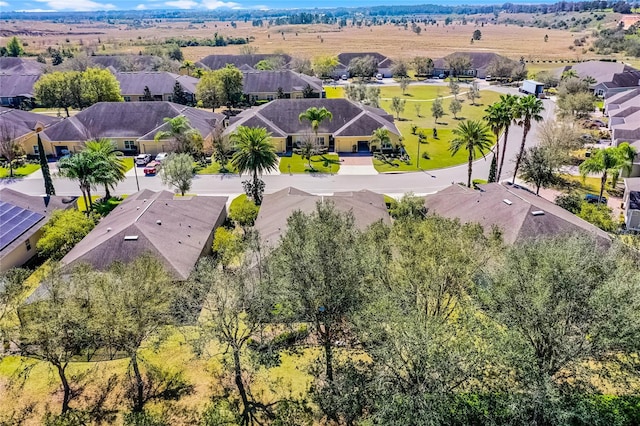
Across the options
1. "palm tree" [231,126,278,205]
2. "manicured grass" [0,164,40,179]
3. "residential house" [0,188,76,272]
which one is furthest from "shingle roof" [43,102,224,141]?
"residential house" [0,188,76,272]

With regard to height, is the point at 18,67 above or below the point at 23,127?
above

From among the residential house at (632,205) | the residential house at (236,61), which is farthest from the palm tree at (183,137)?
the residential house at (236,61)

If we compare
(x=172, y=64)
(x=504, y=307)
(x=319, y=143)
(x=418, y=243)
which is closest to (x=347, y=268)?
(x=418, y=243)

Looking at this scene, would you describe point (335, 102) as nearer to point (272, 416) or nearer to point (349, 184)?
point (349, 184)

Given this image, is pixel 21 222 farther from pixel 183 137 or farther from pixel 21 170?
pixel 183 137

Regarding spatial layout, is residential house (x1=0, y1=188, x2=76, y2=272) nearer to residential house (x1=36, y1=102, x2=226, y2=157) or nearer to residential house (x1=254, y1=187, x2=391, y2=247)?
residential house (x1=254, y1=187, x2=391, y2=247)

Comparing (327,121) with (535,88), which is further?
(535,88)

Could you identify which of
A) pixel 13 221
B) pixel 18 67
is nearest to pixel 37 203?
pixel 13 221
